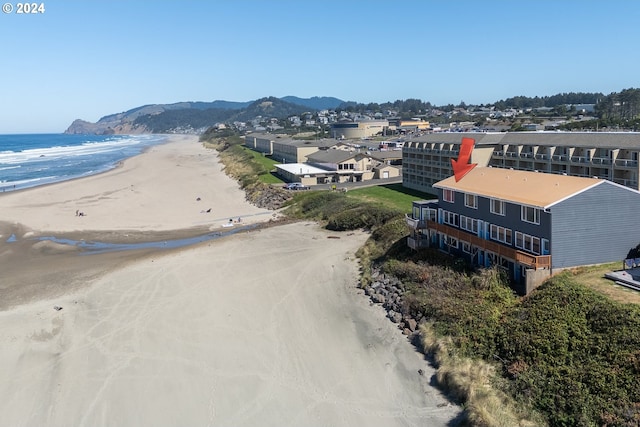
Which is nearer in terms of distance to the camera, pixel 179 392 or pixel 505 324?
pixel 179 392

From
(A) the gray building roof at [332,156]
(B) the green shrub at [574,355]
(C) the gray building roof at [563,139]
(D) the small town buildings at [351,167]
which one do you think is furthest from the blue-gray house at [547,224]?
(A) the gray building roof at [332,156]

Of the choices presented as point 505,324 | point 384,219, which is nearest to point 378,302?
point 505,324

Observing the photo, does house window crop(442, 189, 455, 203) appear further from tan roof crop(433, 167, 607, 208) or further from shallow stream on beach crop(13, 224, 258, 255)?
shallow stream on beach crop(13, 224, 258, 255)

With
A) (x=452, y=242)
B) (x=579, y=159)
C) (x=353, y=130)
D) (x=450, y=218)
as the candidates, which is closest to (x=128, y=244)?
(x=450, y=218)

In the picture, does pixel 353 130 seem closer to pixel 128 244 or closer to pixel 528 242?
pixel 128 244

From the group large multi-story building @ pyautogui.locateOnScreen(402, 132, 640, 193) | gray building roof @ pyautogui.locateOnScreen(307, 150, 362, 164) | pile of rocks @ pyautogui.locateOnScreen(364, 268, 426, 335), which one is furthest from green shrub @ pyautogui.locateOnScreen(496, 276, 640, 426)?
gray building roof @ pyautogui.locateOnScreen(307, 150, 362, 164)

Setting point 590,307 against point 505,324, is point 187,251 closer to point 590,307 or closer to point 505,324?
point 505,324
